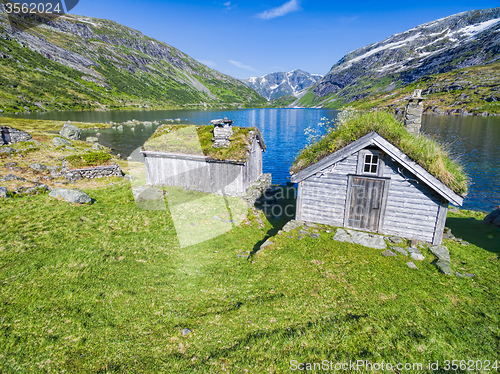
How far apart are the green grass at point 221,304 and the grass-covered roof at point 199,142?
8917mm

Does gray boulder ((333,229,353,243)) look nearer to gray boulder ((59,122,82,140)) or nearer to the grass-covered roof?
the grass-covered roof

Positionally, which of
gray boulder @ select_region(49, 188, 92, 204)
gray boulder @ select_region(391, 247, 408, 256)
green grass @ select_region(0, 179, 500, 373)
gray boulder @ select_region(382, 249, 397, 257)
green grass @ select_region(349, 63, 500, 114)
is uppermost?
green grass @ select_region(349, 63, 500, 114)

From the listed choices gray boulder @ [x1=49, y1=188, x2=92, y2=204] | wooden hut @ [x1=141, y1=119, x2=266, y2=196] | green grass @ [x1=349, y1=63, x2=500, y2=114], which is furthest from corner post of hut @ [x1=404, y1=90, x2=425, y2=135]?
green grass @ [x1=349, y1=63, x2=500, y2=114]

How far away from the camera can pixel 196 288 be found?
9.52 m

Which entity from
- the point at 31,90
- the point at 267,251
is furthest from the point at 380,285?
the point at 31,90

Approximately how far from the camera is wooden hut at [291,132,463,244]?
11.6m

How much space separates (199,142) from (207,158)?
263 centimetres

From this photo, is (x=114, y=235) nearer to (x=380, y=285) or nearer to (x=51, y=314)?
(x=51, y=314)

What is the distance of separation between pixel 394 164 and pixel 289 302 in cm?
856

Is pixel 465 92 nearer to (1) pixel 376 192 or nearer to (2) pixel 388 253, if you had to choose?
(1) pixel 376 192

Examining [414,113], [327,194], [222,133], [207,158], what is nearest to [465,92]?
[414,113]

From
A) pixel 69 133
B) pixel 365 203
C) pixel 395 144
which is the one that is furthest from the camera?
pixel 69 133

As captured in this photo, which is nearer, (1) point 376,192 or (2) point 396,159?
(2) point 396,159

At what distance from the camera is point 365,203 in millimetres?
12922
